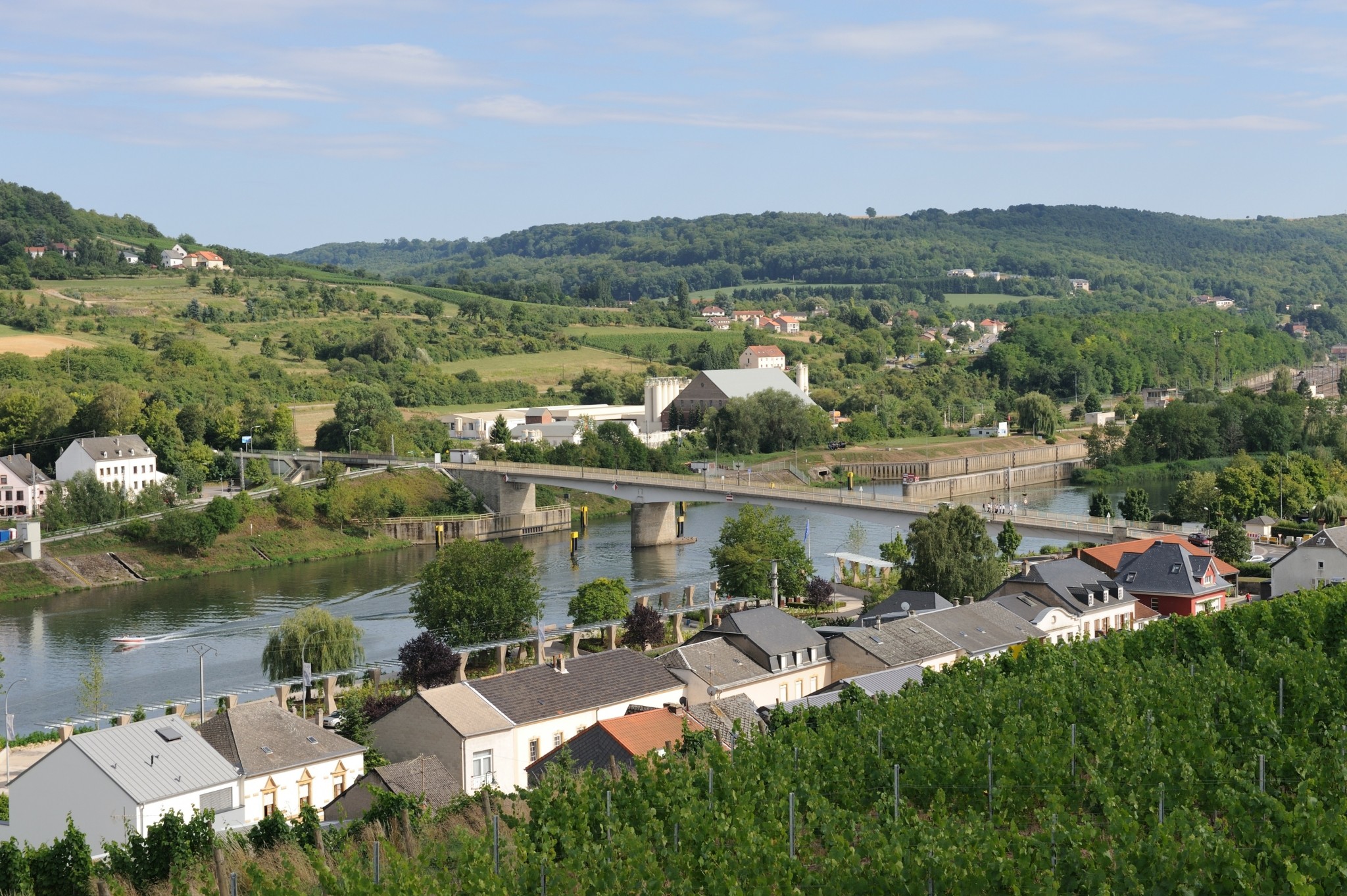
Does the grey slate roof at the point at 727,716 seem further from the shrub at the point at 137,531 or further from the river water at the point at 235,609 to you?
the shrub at the point at 137,531

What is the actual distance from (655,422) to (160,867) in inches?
2620

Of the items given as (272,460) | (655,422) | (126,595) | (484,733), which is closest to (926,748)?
(484,733)

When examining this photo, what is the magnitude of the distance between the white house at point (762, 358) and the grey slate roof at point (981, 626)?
72129mm

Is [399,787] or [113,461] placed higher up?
[399,787]

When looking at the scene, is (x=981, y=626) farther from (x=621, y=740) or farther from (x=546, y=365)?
(x=546, y=365)

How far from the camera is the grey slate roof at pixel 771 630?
2816cm

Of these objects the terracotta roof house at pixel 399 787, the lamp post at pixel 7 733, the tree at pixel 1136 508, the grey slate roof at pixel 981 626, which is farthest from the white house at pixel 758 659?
the tree at pixel 1136 508

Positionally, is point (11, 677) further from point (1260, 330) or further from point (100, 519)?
point (1260, 330)

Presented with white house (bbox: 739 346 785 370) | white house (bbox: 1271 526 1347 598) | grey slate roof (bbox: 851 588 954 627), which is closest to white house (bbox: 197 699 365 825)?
grey slate roof (bbox: 851 588 954 627)

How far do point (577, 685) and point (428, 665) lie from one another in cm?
625

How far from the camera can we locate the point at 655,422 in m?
81.9

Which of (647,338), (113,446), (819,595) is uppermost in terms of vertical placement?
(647,338)

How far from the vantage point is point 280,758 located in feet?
70.6

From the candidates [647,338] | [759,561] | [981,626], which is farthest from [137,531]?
[647,338]
